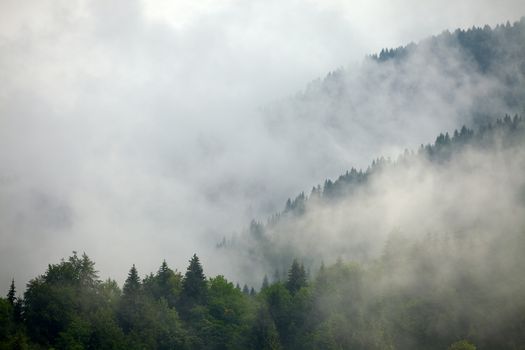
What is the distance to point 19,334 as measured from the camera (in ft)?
277

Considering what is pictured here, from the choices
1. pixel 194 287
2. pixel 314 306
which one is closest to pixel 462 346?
pixel 314 306

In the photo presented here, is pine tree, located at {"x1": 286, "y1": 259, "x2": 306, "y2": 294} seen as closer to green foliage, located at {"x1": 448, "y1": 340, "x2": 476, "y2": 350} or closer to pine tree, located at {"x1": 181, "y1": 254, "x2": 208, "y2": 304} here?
pine tree, located at {"x1": 181, "y1": 254, "x2": 208, "y2": 304}

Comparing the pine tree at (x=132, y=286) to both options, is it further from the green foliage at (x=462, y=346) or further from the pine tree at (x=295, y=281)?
the green foliage at (x=462, y=346)

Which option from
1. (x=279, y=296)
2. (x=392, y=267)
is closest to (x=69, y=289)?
(x=279, y=296)

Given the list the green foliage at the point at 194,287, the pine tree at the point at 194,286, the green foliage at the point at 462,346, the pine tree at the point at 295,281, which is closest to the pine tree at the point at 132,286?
the green foliage at the point at 194,287

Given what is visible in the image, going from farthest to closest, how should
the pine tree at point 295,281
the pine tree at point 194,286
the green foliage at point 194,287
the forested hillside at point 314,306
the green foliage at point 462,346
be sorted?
the pine tree at point 295,281, the pine tree at point 194,286, the green foliage at point 194,287, the forested hillside at point 314,306, the green foliage at point 462,346

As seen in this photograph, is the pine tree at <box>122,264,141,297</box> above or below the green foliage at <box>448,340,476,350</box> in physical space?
above

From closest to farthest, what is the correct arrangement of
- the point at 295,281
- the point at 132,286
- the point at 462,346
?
the point at 462,346 → the point at 132,286 → the point at 295,281

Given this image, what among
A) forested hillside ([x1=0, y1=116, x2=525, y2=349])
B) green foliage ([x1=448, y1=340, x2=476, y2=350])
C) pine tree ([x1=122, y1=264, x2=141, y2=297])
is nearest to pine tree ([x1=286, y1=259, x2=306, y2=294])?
forested hillside ([x1=0, y1=116, x2=525, y2=349])

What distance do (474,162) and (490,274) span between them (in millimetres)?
100625

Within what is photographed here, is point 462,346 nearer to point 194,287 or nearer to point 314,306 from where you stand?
point 314,306

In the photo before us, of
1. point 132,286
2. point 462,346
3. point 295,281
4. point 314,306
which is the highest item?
point 295,281

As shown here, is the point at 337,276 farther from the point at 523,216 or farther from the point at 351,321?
the point at 523,216

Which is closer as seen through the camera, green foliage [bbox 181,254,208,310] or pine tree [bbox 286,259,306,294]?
green foliage [bbox 181,254,208,310]
